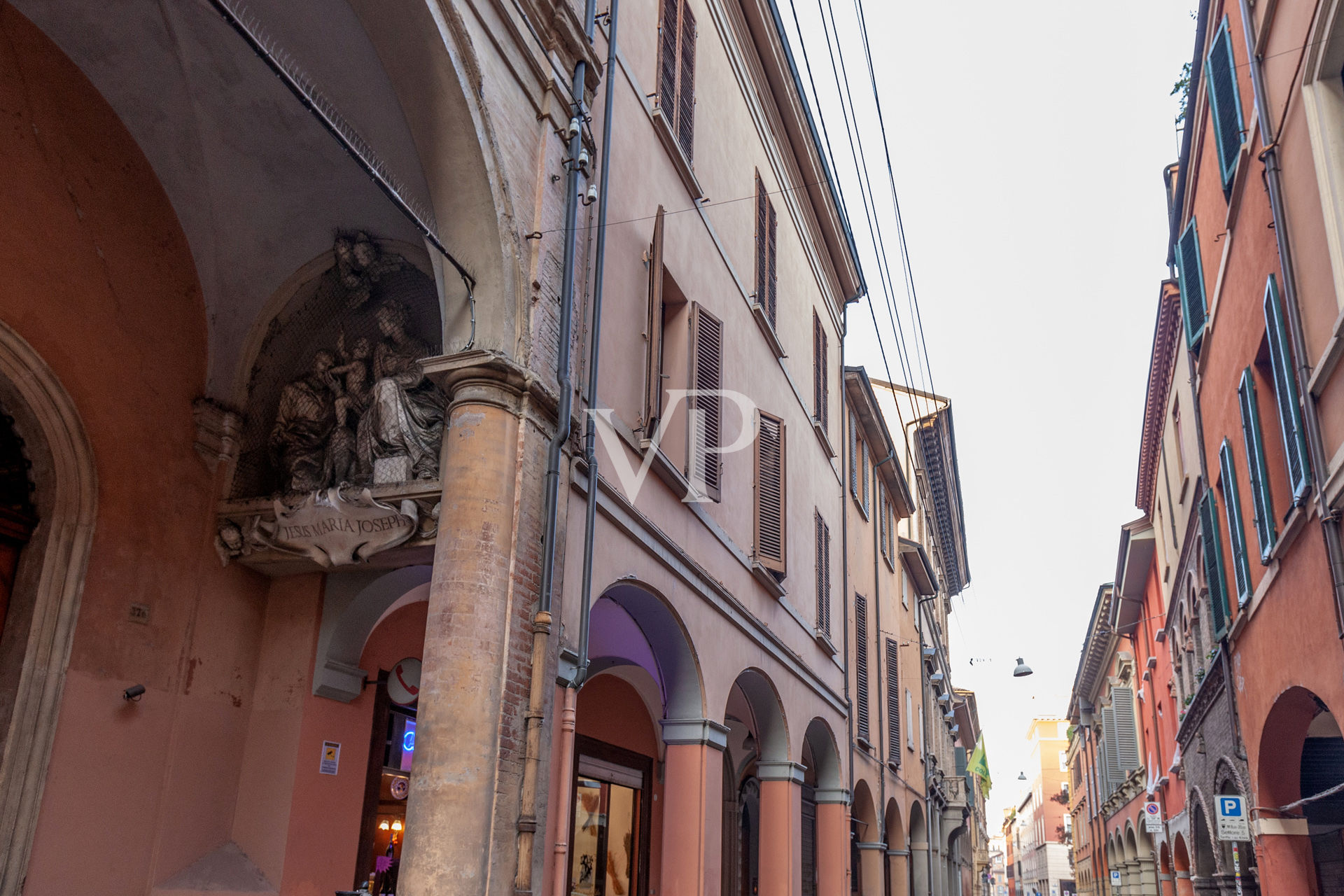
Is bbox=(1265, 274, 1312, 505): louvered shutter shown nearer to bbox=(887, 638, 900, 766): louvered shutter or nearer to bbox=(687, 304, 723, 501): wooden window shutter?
bbox=(687, 304, 723, 501): wooden window shutter

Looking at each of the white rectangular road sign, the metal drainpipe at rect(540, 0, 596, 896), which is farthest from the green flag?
the metal drainpipe at rect(540, 0, 596, 896)

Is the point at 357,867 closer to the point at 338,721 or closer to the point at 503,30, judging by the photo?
the point at 338,721

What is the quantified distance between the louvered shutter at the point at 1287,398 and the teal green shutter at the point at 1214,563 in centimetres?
442

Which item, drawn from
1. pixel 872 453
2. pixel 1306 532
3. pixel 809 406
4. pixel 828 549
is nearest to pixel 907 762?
pixel 872 453

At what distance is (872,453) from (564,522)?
15.5 m

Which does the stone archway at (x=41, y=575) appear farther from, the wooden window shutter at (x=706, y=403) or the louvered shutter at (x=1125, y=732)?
the louvered shutter at (x=1125, y=732)

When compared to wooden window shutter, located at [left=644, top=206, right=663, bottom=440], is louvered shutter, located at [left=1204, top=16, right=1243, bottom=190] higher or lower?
higher

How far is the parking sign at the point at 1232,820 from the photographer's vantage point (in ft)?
34.1

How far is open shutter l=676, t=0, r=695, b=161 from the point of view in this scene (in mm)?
10453

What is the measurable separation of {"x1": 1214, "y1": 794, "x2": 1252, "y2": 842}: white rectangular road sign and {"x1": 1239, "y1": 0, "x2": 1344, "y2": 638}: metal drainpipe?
12.7ft

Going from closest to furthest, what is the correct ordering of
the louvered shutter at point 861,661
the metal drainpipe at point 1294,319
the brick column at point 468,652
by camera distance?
the brick column at point 468,652 → the metal drainpipe at point 1294,319 → the louvered shutter at point 861,661

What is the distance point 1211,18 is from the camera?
10836 mm

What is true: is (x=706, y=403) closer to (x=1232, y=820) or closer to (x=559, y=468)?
(x=559, y=468)

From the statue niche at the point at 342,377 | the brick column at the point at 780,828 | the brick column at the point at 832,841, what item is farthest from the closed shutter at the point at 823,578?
the statue niche at the point at 342,377
